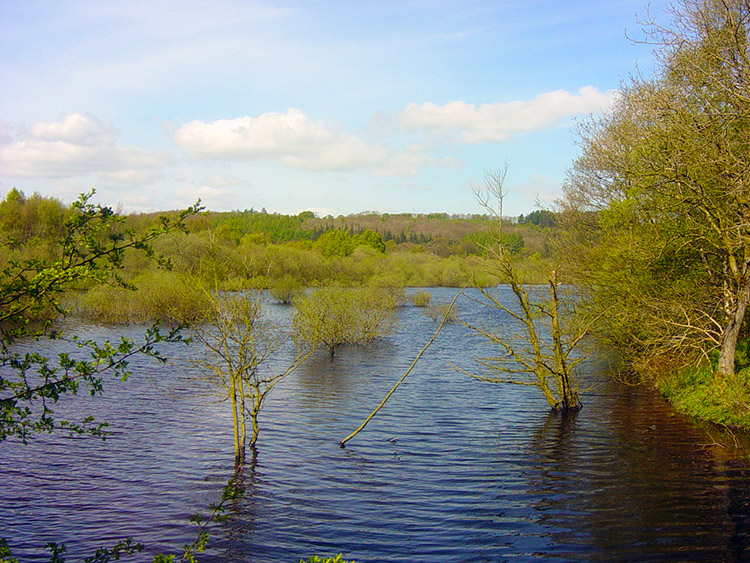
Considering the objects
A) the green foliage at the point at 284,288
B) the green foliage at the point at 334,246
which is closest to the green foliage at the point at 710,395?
the green foliage at the point at 284,288

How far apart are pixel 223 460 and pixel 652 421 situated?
11878mm

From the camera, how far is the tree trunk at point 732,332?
617 inches

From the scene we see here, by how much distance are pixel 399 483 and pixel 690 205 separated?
10374 mm

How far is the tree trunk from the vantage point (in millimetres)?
15664

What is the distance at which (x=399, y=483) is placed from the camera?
1224 centimetres

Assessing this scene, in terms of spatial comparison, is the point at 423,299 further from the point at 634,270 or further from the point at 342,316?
the point at 634,270

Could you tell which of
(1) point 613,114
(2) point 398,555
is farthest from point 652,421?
(1) point 613,114

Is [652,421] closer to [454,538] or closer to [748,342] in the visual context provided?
[748,342]

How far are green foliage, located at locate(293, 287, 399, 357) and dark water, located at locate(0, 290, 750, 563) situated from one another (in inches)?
384

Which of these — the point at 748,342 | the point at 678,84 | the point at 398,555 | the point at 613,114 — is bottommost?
the point at 398,555

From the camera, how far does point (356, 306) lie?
33.6 meters

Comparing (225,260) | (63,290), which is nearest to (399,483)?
(63,290)

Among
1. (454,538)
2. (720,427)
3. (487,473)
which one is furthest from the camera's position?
(720,427)

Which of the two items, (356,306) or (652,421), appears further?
(356,306)
